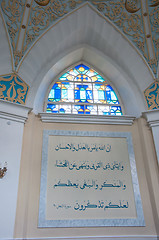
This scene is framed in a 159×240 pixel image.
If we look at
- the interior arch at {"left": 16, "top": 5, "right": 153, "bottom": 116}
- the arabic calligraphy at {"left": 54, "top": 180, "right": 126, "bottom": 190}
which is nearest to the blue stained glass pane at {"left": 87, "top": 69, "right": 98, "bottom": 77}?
the interior arch at {"left": 16, "top": 5, "right": 153, "bottom": 116}

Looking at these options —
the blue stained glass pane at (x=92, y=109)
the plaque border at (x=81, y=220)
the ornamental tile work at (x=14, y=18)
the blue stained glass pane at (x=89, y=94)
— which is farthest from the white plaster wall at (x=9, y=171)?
the blue stained glass pane at (x=89, y=94)

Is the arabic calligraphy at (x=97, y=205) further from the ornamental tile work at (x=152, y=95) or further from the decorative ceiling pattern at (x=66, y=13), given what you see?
the decorative ceiling pattern at (x=66, y=13)

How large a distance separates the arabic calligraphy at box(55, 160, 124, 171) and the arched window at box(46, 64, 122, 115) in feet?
3.96

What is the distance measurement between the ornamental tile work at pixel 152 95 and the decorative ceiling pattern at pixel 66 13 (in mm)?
340

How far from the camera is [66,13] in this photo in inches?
202

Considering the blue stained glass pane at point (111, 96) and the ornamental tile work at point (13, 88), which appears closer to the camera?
the ornamental tile work at point (13, 88)

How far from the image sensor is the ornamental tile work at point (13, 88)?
439 centimetres

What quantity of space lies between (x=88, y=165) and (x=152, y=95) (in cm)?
200

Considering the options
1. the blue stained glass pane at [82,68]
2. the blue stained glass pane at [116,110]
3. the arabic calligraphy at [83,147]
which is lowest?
the arabic calligraphy at [83,147]

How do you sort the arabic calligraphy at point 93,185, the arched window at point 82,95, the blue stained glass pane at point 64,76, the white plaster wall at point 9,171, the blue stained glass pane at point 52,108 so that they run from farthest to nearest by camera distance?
the blue stained glass pane at point 64,76, the arched window at point 82,95, the blue stained glass pane at point 52,108, the arabic calligraphy at point 93,185, the white plaster wall at point 9,171

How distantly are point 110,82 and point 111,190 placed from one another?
2.57 m

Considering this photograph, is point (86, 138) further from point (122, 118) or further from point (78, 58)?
point (78, 58)

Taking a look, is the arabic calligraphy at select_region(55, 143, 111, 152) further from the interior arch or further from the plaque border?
the interior arch

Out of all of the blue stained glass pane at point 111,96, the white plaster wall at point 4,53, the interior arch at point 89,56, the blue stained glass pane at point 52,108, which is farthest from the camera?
the blue stained glass pane at point 111,96
